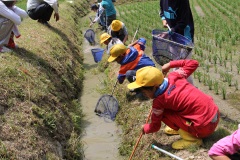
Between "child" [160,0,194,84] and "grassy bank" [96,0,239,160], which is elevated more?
"child" [160,0,194,84]

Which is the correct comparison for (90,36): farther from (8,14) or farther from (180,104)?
(180,104)

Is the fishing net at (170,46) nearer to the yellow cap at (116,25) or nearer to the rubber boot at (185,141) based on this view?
the rubber boot at (185,141)

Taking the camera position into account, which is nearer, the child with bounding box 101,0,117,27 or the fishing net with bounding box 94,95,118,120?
the fishing net with bounding box 94,95,118,120

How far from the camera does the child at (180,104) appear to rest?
3.09 m

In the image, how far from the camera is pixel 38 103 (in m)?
4.21

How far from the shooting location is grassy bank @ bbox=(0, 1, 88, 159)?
3359 millimetres

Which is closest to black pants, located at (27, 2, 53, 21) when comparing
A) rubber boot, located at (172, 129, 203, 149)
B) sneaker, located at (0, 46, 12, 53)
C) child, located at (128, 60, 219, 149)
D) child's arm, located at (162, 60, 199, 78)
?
sneaker, located at (0, 46, 12, 53)

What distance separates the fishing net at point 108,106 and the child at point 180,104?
5.97 feet

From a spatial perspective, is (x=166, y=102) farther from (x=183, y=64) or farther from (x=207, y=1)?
(x=207, y=1)

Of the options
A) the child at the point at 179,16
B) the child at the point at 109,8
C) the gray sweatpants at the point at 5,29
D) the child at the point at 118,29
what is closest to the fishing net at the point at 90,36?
the child at the point at 109,8

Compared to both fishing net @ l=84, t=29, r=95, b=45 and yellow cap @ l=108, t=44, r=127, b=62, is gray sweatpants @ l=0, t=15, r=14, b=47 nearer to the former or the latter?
yellow cap @ l=108, t=44, r=127, b=62

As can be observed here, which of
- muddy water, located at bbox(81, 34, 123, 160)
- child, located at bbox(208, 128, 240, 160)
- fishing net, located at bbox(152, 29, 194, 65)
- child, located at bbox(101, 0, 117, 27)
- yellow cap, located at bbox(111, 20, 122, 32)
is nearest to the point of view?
child, located at bbox(208, 128, 240, 160)

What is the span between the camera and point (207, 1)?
48.9 feet

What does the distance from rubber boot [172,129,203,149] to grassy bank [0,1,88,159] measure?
4.62 feet
